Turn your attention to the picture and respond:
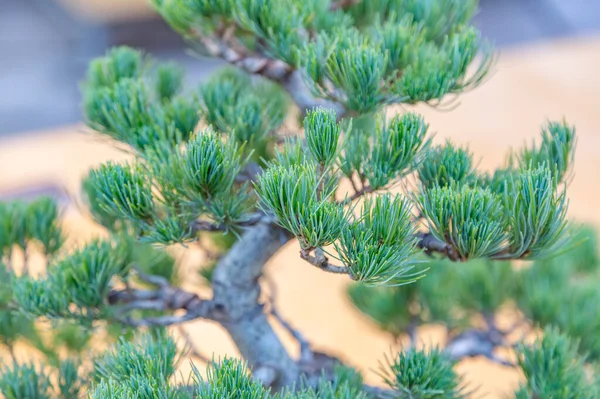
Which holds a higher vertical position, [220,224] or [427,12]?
[427,12]

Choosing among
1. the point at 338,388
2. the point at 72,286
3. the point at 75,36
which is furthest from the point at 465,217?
the point at 75,36

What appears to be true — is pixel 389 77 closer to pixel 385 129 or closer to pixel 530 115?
Result: pixel 385 129

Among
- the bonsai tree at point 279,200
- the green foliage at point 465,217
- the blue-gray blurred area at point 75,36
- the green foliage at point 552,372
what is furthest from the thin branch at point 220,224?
the blue-gray blurred area at point 75,36

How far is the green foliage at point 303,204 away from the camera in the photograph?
1.12 feet

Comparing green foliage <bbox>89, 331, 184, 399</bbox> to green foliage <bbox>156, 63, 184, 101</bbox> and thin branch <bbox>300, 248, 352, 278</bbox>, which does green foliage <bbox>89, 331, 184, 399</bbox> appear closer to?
thin branch <bbox>300, 248, 352, 278</bbox>

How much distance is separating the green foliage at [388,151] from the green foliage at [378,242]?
4 cm

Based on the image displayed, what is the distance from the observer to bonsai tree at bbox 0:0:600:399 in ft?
1.20

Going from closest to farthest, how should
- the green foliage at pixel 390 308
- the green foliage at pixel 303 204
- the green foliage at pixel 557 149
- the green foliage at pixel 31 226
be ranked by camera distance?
the green foliage at pixel 303 204
the green foliage at pixel 557 149
the green foliage at pixel 31 226
the green foliage at pixel 390 308

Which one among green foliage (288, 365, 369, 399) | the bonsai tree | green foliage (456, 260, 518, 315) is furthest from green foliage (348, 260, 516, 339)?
green foliage (288, 365, 369, 399)

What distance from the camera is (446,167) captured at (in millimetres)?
421

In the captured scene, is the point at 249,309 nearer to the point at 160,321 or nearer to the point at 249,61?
the point at 160,321

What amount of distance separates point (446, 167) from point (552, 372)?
0.18m

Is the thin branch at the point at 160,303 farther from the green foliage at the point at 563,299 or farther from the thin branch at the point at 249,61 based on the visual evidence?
the green foliage at the point at 563,299

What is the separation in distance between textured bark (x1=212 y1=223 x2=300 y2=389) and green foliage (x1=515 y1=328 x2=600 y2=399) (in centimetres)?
17
